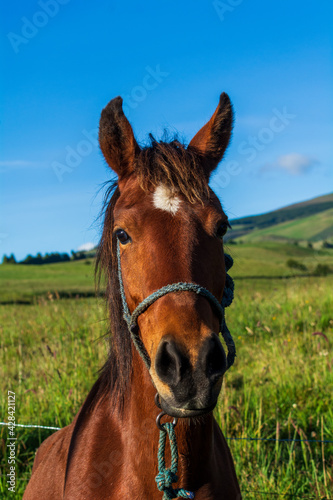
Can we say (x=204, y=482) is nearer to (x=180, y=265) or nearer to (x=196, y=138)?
(x=180, y=265)

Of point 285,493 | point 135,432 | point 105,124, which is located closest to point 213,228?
point 105,124

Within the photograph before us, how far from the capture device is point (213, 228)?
6.93ft

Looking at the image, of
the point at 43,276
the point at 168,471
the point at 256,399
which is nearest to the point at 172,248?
the point at 168,471

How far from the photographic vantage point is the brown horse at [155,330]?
5.50 ft

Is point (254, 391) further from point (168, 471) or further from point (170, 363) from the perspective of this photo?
point (170, 363)

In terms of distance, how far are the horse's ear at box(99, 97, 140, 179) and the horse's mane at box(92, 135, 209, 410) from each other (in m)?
0.10

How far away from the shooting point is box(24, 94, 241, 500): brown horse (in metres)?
1.68

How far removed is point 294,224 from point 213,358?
3483 inches

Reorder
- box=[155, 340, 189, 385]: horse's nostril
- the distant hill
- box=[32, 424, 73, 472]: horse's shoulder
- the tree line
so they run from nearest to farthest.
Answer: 1. box=[155, 340, 189, 385]: horse's nostril
2. box=[32, 424, 73, 472]: horse's shoulder
3. the tree line
4. the distant hill

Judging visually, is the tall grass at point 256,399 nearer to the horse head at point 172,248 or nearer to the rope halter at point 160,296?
the rope halter at point 160,296

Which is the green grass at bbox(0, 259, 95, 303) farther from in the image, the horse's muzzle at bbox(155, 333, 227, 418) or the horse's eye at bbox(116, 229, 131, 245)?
the horse's muzzle at bbox(155, 333, 227, 418)

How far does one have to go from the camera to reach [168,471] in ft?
6.39

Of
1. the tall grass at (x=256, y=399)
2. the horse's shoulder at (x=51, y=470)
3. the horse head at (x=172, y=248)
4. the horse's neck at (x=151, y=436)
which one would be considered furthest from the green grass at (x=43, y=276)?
the horse's neck at (x=151, y=436)

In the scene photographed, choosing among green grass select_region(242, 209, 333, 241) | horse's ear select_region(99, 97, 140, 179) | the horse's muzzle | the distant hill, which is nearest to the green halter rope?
the horse's muzzle
